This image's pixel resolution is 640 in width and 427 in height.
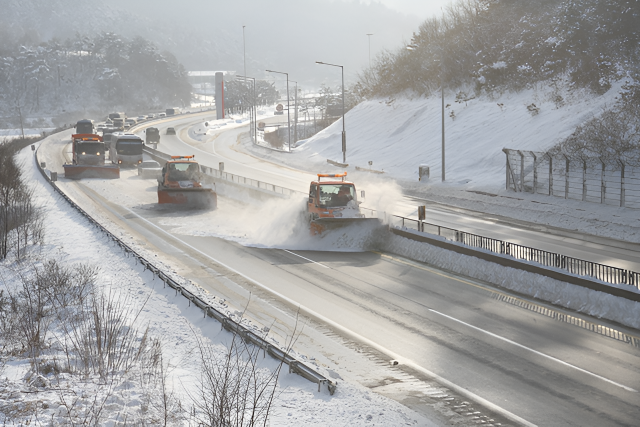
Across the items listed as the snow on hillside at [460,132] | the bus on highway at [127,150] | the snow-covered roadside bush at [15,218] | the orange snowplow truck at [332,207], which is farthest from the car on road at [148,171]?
the orange snowplow truck at [332,207]

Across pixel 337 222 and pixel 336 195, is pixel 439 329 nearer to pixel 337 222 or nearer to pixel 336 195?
pixel 337 222

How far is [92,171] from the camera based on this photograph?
46.4 metres

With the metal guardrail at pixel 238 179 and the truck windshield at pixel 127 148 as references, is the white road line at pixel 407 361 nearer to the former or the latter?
the metal guardrail at pixel 238 179

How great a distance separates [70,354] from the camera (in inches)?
481

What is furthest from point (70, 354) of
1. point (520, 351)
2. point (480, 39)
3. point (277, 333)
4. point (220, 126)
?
point (220, 126)

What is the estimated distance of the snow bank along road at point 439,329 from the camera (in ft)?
34.8

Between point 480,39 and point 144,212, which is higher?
point 480,39

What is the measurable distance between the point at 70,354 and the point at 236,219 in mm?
17148

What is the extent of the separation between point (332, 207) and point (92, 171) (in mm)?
29267

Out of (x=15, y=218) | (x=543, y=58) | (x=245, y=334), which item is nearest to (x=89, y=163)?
(x=15, y=218)

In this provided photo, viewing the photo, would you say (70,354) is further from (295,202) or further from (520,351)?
(295,202)

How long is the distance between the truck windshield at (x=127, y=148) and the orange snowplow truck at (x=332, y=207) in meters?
31.4

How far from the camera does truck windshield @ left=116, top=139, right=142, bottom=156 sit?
5084cm

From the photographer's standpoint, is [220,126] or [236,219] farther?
[220,126]
